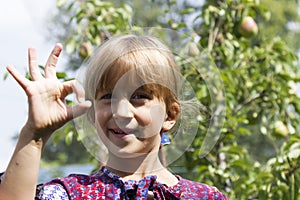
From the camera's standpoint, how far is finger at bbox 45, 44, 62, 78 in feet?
3.63

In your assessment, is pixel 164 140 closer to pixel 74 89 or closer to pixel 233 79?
pixel 74 89

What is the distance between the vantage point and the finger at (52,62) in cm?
111

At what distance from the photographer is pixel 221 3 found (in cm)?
294

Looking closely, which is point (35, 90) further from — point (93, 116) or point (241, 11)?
point (241, 11)

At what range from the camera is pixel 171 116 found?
1.22 meters

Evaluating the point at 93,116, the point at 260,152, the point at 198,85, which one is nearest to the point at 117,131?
the point at 93,116

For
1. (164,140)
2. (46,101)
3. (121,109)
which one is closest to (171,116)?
(164,140)

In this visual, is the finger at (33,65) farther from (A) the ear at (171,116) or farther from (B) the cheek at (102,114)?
(A) the ear at (171,116)

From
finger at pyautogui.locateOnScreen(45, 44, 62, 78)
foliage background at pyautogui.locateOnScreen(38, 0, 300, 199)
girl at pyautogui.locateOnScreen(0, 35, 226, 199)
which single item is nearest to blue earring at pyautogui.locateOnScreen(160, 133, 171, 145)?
girl at pyautogui.locateOnScreen(0, 35, 226, 199)

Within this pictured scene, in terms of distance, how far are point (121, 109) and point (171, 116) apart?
0.15m

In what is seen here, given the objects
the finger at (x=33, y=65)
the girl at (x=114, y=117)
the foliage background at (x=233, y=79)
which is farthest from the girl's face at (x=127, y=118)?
the foliage background at (x=233, y=79)

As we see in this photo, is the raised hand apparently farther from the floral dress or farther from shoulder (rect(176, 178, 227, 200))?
shoulder (rect(176, 178, 227, 200))

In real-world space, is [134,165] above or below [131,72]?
below

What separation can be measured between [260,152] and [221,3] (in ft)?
30.5
